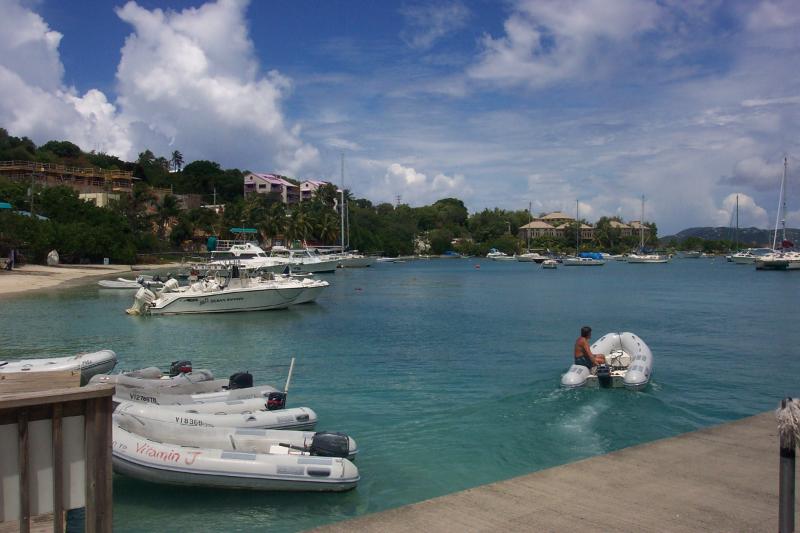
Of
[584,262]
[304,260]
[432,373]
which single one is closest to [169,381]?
[432,373]

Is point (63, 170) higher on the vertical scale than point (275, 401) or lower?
higher

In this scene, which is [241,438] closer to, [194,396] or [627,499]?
[194,396]

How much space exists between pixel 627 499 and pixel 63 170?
9494 centimetres

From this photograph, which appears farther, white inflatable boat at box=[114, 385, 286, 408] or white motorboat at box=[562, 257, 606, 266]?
white motorboat at box=[562, 257, 606, 266]

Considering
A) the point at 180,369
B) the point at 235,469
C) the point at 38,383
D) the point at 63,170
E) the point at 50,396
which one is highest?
the point at 63,170

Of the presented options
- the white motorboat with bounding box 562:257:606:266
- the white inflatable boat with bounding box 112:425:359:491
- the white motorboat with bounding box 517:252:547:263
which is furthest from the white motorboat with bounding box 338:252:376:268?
the white inflatable boat with bounding box 112:425:359:491

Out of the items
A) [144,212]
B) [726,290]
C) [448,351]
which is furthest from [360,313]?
[144,212]

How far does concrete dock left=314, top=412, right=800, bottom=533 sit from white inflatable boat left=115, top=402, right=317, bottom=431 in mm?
4588

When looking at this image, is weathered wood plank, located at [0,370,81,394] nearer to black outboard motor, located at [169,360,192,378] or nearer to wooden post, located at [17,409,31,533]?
wooden post, located at [17,409,31,533]

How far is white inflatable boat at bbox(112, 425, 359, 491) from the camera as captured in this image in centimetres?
926

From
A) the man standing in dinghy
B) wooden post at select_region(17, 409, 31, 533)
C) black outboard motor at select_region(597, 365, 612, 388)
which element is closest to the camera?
wooden post at select_region(17, 409, 31, 533)

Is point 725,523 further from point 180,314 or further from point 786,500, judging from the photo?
point 180,314

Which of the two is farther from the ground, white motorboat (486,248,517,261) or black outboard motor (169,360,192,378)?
white motorboat (486,248,517,261)

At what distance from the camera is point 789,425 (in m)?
5.12
